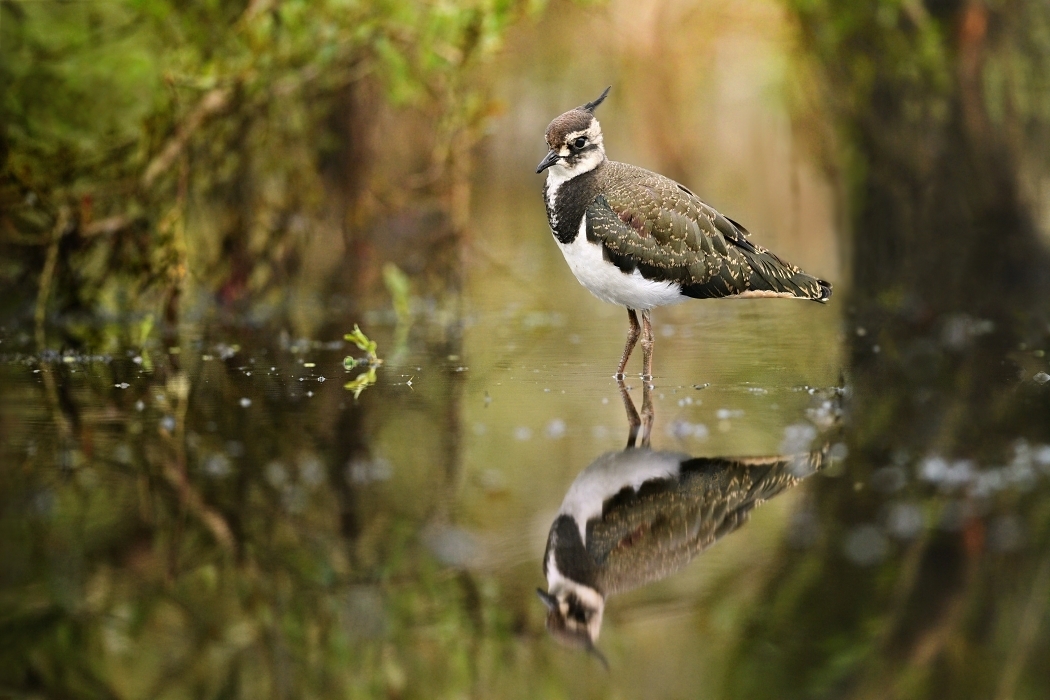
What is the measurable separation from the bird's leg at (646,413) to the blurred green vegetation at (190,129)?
3.26 m

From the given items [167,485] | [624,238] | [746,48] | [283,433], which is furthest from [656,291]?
[746,48]

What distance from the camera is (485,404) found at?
6430 mm

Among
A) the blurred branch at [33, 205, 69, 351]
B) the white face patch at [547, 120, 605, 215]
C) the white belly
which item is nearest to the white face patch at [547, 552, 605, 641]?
the white belly

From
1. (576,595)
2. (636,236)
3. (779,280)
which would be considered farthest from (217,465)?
(779,280)

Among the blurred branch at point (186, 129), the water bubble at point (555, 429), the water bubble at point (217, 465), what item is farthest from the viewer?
the blurred branch at point (186, 129)

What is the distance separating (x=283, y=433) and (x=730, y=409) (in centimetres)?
205

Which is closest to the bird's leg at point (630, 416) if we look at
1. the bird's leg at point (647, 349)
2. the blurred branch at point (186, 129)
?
the bird's leg at point (647, 349)

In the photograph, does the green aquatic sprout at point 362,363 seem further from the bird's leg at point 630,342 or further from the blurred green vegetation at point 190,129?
the blurred green vegetation at point 190,129

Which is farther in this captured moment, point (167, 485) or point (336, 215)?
point (336, 215)

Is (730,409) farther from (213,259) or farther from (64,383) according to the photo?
(213,259)

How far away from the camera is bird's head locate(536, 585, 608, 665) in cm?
361

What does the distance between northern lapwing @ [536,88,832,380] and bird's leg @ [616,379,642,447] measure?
0.31 meters

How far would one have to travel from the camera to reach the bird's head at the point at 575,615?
361 cm

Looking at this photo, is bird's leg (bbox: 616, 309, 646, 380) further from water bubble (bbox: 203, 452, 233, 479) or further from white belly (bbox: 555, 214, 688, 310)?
water bubble (bbox: 203, 452, 233, 479)
